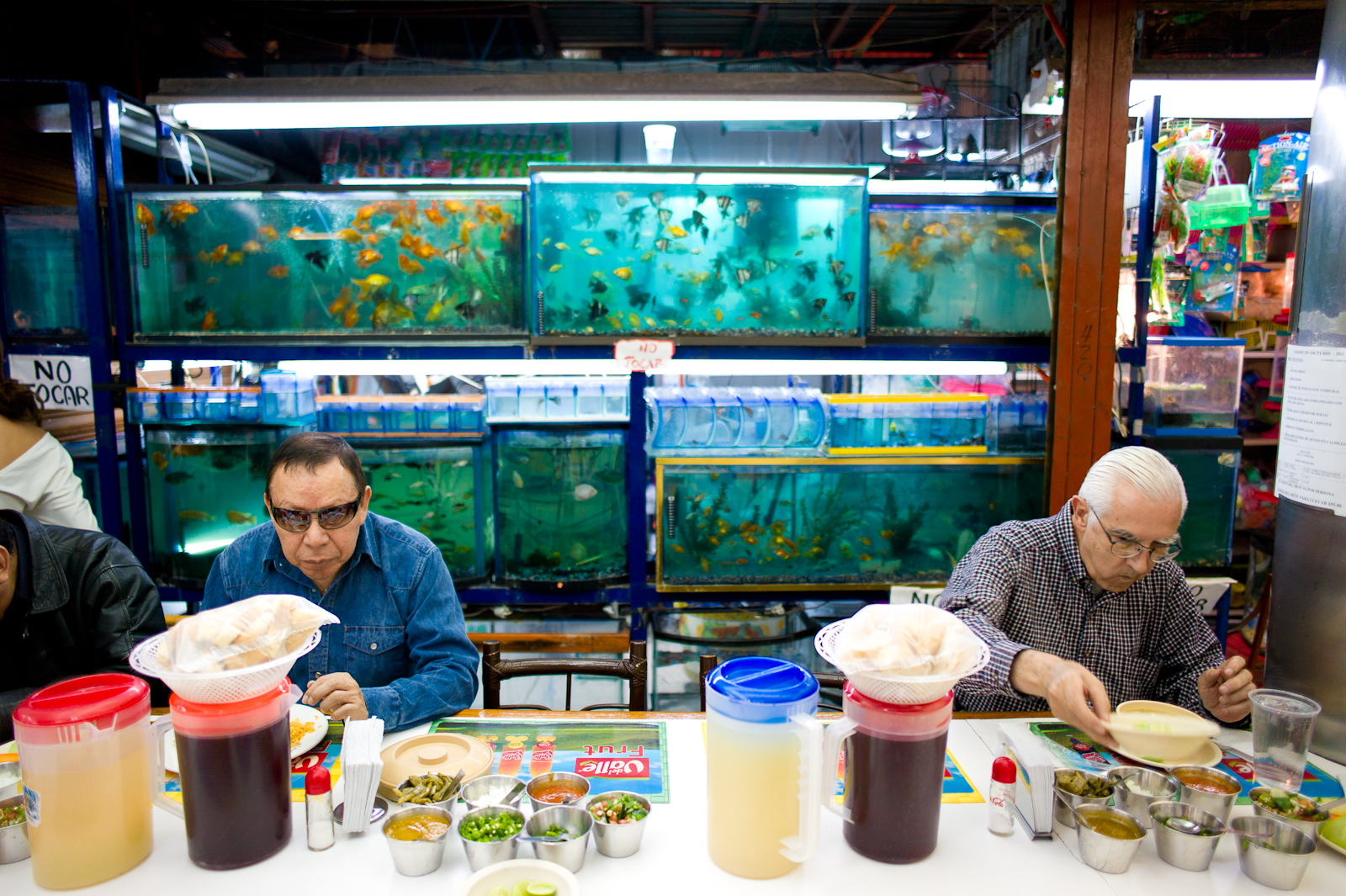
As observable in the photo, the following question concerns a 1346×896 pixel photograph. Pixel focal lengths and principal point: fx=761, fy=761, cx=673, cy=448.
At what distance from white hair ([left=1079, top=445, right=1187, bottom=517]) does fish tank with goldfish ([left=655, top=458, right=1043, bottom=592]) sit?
1.53 metres

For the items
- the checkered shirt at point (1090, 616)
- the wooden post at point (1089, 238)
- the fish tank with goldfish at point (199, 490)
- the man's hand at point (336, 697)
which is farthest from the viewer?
the fish tank with goldfish at point (199, 490)

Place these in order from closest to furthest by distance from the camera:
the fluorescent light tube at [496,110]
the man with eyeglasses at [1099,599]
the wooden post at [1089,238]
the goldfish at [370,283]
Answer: the man with eyeglasses at [1099,599] < the fluorescent light tube at [496,110] < the wooden post at [1089,238] < the goldfish at [370,283]

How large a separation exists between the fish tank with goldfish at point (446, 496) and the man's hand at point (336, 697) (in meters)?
1.89

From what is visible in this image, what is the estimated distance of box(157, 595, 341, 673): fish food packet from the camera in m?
1.15

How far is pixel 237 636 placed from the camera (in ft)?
3.86

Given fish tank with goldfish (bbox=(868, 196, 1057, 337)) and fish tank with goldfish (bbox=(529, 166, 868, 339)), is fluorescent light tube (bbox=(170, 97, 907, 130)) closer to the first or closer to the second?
fish tank with goldfish (bbox=(529, 166, 868, 339))

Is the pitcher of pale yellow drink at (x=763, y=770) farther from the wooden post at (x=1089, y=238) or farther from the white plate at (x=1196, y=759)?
the wooden post at (x=1089, y=238)

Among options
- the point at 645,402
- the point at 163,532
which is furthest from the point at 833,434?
the point at 163,532

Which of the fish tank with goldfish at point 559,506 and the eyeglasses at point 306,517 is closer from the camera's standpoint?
the eyeglasses at point 306,517

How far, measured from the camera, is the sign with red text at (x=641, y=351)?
10.9 feet

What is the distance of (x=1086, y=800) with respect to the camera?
4.39ft

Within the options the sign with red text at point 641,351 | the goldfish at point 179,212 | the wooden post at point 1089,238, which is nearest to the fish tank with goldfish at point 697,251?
the sign with red text at point 641,351

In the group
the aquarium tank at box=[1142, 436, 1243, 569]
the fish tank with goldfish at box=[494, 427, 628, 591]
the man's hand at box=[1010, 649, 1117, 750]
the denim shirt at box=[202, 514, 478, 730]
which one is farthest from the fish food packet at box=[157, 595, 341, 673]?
the aquarium tank at box=[1142, 436, 1243, 569]

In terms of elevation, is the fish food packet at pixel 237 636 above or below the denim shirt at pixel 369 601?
above
